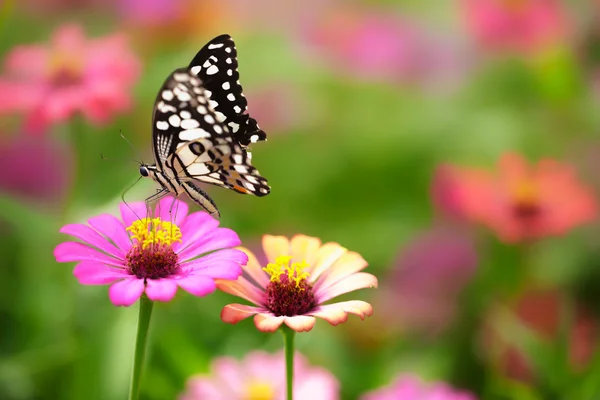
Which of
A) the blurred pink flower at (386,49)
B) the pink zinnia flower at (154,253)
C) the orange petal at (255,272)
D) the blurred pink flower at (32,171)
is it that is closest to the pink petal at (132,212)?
the pink zinnia flower at (154,253)

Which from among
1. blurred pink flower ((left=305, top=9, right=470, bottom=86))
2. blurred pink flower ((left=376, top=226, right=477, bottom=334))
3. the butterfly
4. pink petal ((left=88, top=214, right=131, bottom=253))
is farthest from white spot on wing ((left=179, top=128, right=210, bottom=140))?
blurred pink flower ((left=305, top=9, right=470, bottom=86))

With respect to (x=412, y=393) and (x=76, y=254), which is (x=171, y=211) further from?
(x=412, y=393)

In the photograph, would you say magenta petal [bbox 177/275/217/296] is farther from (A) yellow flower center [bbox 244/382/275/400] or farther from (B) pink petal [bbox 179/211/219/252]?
(A) yellow flower center [bbox 244/382/275/400]

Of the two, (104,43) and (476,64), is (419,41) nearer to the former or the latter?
(476,64)

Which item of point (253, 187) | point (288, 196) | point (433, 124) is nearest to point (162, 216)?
point (253, 187)

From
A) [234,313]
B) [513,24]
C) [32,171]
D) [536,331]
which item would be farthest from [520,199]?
[32,171]

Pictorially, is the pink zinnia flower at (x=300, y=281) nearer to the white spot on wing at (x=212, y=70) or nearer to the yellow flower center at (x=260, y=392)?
the white spot on wing at (x=212, y=70)
